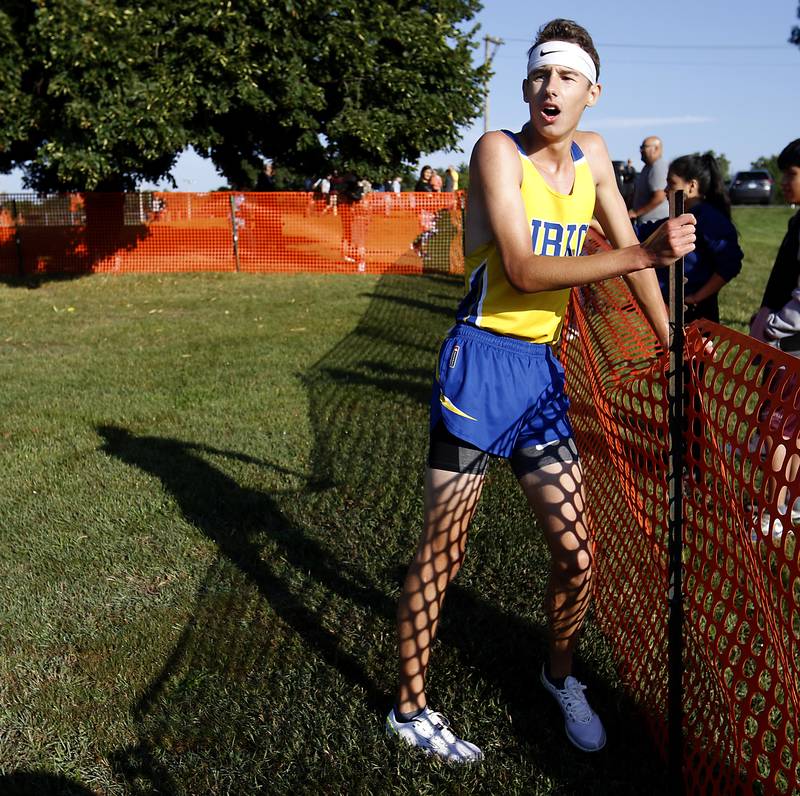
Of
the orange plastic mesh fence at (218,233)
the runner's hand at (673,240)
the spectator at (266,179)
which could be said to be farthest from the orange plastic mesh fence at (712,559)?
the spectator at (266,179)

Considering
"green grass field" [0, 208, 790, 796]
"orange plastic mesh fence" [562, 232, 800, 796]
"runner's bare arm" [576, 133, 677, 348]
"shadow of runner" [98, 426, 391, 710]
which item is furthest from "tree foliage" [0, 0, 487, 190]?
"runner's bare arm" [576, 133, 677, 348]

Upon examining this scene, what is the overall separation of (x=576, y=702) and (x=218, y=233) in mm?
16551

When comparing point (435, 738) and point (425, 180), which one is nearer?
point (435, 738)

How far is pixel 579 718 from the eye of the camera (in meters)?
2.81

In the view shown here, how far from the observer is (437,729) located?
2742 millimetres

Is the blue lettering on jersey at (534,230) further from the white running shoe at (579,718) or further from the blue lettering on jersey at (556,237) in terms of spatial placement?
the white running shoe at (579,718)

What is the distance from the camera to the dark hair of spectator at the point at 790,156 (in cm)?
419

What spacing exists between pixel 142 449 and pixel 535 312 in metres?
3.85

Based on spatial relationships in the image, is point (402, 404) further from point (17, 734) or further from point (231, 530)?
point (17, 734)

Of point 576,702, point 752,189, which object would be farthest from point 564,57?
point 752,189

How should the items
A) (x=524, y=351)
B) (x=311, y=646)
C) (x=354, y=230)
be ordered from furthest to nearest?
(x=354, y=230)
(x=311, y=646)
(x=524, y=351)

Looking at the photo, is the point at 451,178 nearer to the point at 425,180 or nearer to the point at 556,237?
the point at 425,180

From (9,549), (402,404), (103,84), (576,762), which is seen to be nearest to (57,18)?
(103,84)

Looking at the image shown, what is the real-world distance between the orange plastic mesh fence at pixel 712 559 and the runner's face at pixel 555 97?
2.30 ft
